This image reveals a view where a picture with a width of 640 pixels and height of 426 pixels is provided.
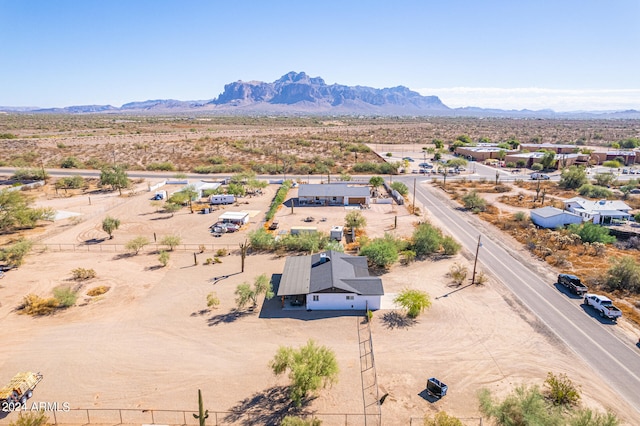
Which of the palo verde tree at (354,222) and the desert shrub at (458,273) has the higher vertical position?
the palo verde tree at (354,222)

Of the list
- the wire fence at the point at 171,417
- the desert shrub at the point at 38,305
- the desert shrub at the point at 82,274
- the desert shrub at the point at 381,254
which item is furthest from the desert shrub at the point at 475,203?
the desert shrub at the point at 38,305

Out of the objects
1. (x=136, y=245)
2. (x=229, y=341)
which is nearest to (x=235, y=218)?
(x=136, y=245)

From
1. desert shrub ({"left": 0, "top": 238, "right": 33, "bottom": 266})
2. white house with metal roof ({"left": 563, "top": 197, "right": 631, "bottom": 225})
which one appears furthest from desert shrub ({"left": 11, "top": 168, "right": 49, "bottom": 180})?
white house with metal roof ({"left": 563, "top": 197, "right": 631, "bottom": 225})

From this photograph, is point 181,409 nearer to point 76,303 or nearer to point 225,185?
point 76,303

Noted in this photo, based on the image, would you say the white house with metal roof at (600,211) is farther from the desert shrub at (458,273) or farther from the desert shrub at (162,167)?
the desert shrub at (162,167)

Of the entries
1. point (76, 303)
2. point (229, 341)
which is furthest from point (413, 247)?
point (76, 303)

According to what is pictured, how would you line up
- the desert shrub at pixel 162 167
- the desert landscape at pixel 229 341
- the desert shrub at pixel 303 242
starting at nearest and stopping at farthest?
the desert landscape at pixel 229 341, the desert shrub at pixel 303 242, the desert shrub at pixel 162 167

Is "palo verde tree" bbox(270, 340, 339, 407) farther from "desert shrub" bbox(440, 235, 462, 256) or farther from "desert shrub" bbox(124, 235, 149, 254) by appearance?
"desert shrub" bbox(124, 235, 149, 254)
